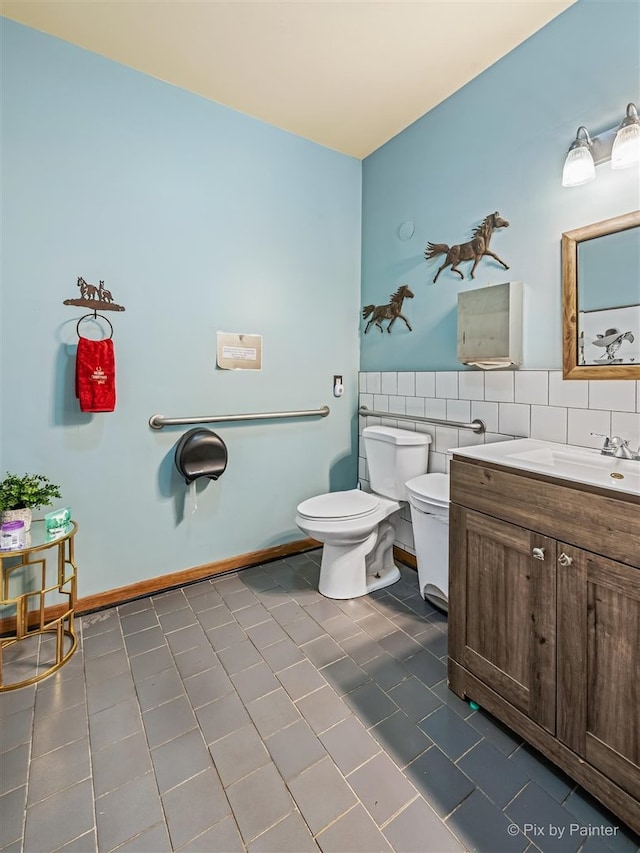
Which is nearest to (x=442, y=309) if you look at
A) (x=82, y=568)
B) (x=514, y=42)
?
(x=514, y=42)

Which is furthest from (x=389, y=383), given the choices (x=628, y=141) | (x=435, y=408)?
(x=628, y=141)

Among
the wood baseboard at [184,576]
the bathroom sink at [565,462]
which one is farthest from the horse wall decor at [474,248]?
the wood baseboard at [184,576]

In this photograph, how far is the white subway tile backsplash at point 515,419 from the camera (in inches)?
70.5

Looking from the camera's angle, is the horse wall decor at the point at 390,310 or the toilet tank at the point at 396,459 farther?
the horse wall decor at the point at 390,310

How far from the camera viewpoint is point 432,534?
1.92 metres

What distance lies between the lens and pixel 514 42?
1751 mm

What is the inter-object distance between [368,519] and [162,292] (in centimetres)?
156

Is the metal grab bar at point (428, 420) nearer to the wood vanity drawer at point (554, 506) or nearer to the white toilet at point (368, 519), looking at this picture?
the white toilet at point (368, 519)

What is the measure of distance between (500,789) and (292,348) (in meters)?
2.15

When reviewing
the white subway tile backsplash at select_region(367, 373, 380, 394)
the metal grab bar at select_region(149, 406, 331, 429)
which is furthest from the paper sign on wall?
the white subway tile backsplash at select_region(367, 373, 380, 394)

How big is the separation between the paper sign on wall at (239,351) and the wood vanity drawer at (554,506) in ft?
4.53

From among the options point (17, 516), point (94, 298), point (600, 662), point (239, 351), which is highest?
point (94, 298)

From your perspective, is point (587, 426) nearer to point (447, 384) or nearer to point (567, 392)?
point (567, 392)

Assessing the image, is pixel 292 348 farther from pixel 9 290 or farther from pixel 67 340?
pixel 9 290
